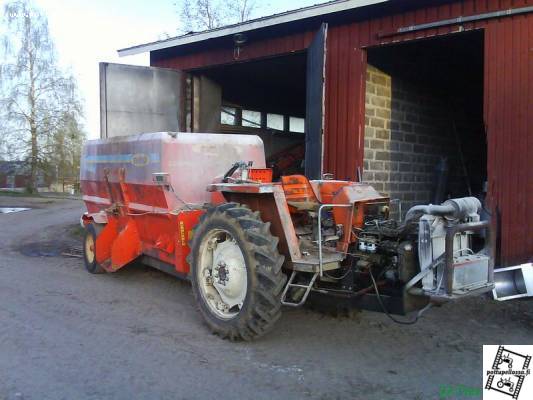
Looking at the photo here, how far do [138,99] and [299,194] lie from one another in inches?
268

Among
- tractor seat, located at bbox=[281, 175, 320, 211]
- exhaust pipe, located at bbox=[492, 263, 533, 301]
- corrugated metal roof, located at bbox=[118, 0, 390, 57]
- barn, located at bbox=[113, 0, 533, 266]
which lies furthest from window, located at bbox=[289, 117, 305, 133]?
tractor seat, located at bbox=[281, 175, 320, 211]

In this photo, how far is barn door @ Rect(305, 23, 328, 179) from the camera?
8.26 meters

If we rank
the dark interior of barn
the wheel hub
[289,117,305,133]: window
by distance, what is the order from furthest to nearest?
[289,117,305,133]: window, the dark interior of barn, the wheel hub

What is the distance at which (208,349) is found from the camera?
15.5ft

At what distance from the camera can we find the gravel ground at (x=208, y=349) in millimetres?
3910

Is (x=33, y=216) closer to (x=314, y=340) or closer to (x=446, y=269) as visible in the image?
(x=314, y=340)

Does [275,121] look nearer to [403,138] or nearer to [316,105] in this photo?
[403,138]

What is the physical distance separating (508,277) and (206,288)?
3393 millimetres


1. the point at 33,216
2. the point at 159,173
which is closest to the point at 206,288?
the point at 159,173

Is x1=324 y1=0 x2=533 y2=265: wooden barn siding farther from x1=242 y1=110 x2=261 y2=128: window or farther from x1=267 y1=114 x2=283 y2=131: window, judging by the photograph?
x1=267 y1=114 x2=283 y2=131: window

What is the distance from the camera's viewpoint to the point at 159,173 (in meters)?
6.13

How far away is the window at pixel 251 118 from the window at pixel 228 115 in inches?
14.1

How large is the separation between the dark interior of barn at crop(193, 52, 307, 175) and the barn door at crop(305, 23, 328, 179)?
5.60ft

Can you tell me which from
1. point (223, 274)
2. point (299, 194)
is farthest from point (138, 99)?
point (223, 274)
